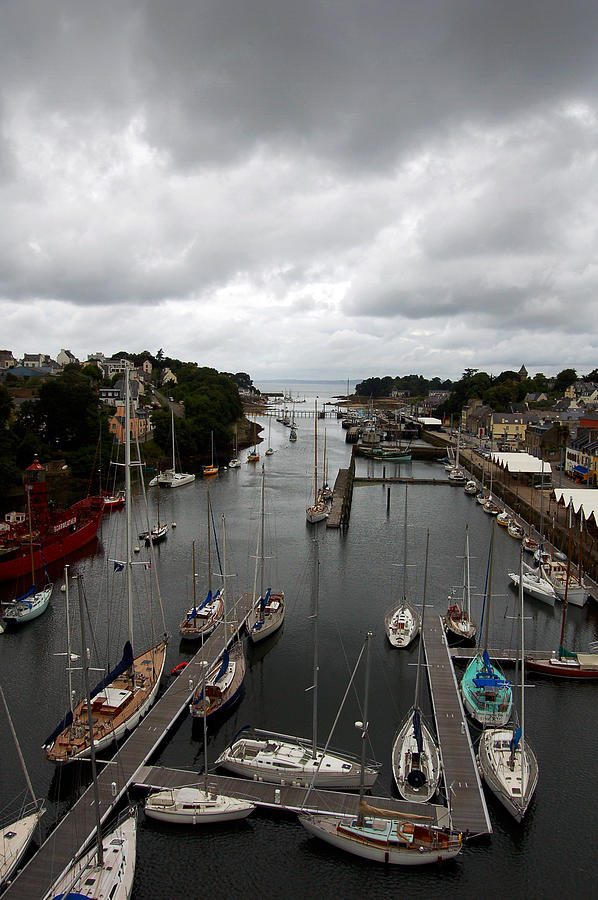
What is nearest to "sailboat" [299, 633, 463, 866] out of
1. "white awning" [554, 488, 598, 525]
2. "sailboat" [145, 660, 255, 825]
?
"sailboat" [145, 660, 255, 825]

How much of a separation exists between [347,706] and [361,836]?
7.13 meters

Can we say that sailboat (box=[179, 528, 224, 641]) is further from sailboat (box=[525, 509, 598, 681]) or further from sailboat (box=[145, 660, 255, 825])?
sailboat (box=[525, 509, 598, 681])

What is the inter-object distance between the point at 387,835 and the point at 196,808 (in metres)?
5.08

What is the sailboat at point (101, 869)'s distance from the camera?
12961 millimetres

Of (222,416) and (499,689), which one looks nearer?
(499,689)

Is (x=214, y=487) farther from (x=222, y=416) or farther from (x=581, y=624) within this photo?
(x=581, y=624)

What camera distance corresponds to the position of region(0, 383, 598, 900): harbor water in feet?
48.1

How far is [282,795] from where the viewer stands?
1666 centimetres

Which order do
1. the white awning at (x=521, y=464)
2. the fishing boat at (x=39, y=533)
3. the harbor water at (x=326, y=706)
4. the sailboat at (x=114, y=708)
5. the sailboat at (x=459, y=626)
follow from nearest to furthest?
the harbor water at (x=326, y=706) → the sailboat at (x=114, y=708) → the sailboat at (x=459, y=626) → the fishing boat at (x=39, y=533) → the white awning at (x=521, y=464)

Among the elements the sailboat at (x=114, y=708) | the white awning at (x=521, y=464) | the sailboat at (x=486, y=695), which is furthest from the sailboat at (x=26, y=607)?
the white awning at (x=521, y=464)

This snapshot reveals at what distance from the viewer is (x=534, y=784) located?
16.8m

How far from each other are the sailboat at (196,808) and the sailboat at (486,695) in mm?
8712

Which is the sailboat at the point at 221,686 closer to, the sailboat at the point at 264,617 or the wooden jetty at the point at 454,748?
the sailboat at the point at 264,617

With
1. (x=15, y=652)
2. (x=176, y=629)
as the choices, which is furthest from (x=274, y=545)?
(x=15, y=652)
